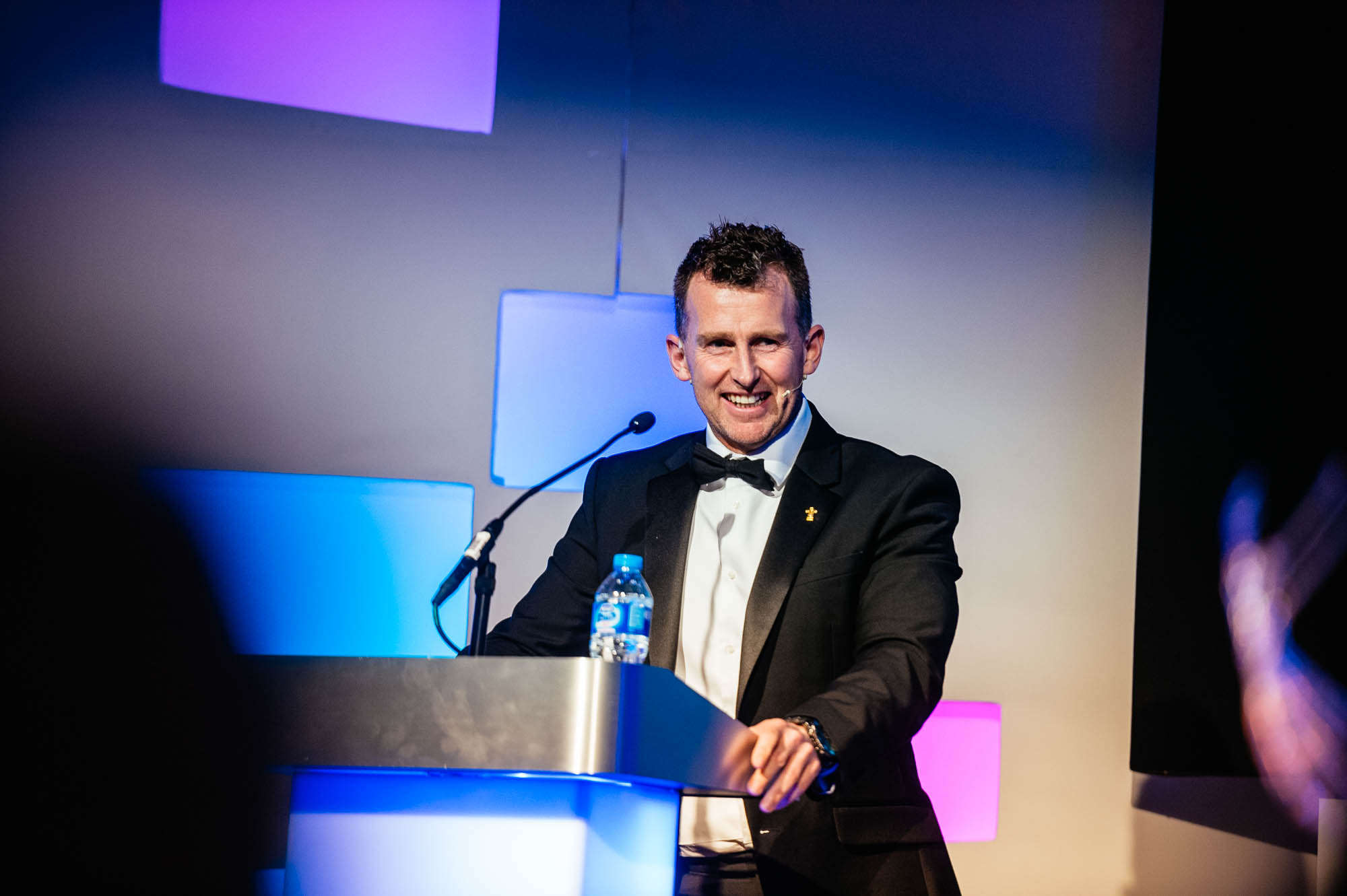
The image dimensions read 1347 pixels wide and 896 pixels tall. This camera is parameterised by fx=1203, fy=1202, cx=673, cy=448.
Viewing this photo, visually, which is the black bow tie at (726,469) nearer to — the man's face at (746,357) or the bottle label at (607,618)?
the man's face at (746,357)

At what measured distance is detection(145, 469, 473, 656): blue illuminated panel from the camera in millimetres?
3041

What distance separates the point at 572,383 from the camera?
3230 millimetres

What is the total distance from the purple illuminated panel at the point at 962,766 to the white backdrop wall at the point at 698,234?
0.06 metres

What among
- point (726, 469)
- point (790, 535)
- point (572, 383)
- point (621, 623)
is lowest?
point (621, 623)

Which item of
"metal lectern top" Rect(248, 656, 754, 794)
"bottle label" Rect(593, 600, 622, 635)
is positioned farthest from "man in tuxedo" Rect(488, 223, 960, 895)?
"metal lectern top" Rect(248, 656, 754, 794)

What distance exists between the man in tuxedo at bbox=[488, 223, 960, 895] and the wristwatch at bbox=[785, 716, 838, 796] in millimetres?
115

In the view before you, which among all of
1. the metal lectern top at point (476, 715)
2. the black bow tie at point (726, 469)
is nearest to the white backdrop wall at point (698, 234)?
the black bow tie at point (726, 469)

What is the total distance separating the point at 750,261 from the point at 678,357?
35cm

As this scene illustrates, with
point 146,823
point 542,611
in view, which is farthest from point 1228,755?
point 146,823

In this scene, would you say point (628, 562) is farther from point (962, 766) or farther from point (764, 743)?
point (962, 766)

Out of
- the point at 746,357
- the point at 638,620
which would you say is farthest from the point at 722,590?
the point at 638,620

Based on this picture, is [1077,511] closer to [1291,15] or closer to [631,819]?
[1291,15]

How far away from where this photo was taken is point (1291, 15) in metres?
3.22

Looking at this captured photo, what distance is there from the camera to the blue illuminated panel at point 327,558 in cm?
304
